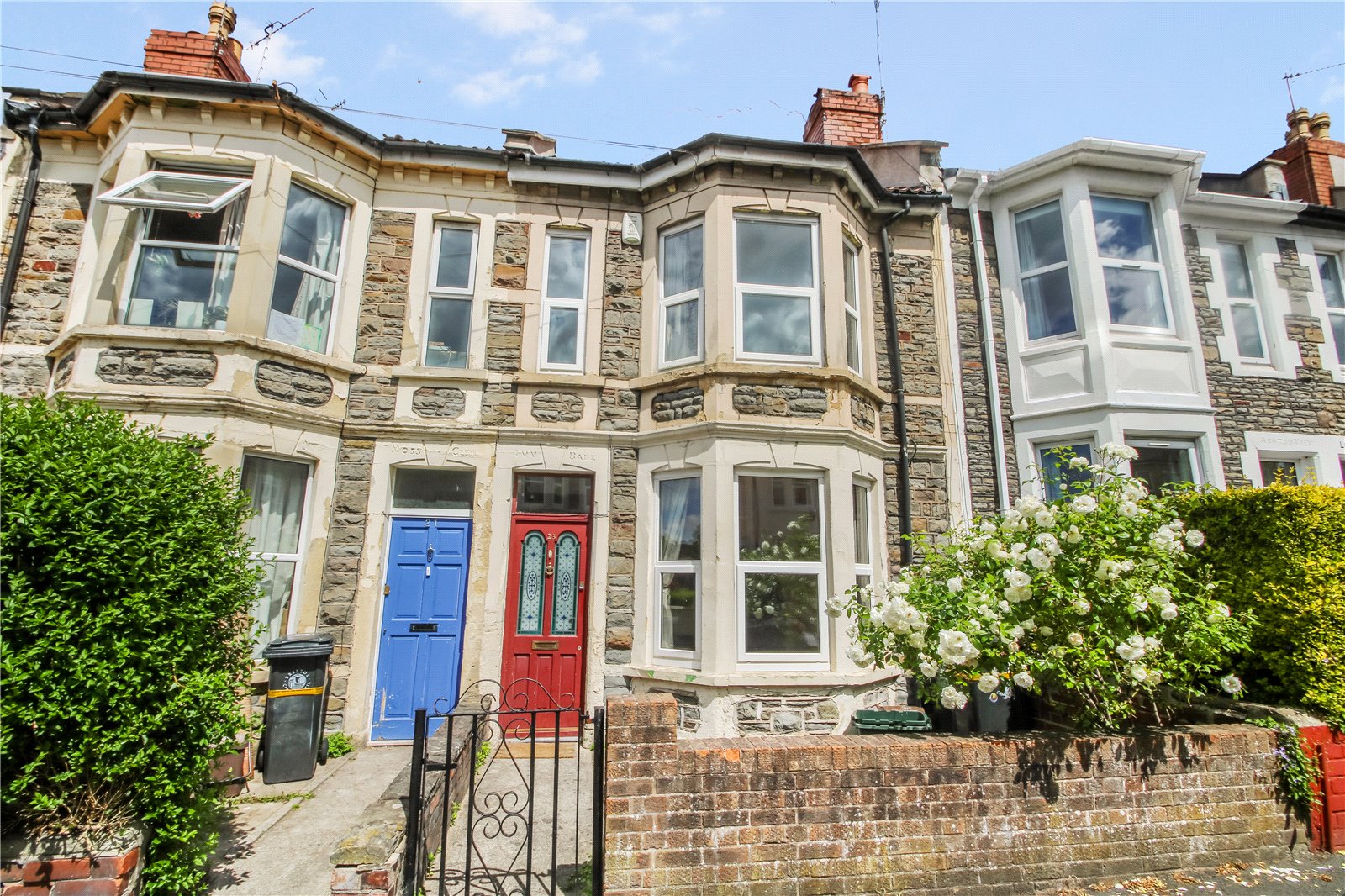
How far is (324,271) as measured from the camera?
7.55 metres

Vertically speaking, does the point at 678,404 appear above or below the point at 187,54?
below

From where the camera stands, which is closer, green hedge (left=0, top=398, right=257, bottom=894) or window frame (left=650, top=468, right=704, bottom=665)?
green hedge (left=0, top=398, right=257, bottom=894)

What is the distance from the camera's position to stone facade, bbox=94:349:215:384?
21.3ft

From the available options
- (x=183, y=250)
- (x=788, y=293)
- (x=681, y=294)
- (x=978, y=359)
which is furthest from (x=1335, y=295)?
(x=183, y=250)

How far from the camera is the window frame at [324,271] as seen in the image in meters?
7.06

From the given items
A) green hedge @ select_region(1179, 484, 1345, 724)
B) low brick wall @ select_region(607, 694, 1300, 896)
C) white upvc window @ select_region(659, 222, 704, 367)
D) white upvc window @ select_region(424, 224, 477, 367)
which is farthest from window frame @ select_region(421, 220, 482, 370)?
green hedge @ select_region(1179, 484, 1345, 724)

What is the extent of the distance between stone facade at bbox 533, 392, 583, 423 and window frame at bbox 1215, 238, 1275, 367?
28.7ft

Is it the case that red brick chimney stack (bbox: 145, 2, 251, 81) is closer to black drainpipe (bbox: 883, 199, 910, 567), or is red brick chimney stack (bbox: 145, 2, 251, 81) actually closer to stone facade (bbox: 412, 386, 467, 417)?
stone facade (bbox: 412, 386, 467, 417)

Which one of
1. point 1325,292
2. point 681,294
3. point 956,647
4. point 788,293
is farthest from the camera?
point 1325,292

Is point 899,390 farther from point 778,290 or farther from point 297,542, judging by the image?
point 297,542

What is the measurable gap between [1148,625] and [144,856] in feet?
20.6

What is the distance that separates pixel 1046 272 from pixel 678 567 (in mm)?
6302

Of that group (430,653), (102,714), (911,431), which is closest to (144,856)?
(102,714)

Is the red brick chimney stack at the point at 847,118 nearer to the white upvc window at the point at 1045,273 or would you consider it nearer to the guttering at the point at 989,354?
the guttering at the point at 989,354
